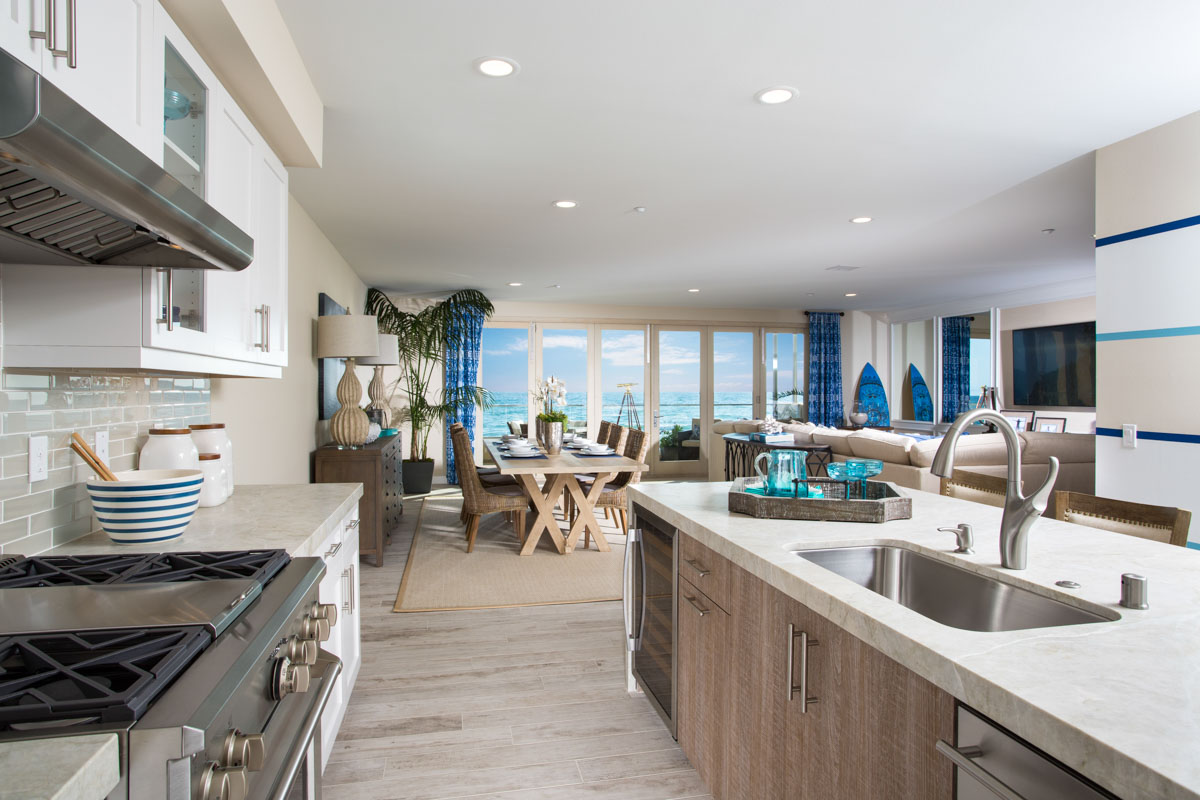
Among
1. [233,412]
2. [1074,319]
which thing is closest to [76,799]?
[233,412]

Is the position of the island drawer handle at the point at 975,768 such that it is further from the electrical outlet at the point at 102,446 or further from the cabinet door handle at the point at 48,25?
the electrical outlet at the point at 102,446

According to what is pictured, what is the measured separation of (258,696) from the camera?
1129 millimetres

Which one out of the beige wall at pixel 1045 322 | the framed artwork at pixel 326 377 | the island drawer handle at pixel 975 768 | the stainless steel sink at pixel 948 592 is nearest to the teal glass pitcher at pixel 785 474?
the stainless steel sink at pixel 948 592

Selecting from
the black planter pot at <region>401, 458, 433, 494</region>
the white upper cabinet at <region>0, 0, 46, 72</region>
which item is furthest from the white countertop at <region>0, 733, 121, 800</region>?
the black planter pot at <region>401, 458, 433, 494</region>

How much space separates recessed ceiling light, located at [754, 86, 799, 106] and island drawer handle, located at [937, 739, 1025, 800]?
2.44m

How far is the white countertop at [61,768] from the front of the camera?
654 millimetres

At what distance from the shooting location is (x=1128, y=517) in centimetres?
206

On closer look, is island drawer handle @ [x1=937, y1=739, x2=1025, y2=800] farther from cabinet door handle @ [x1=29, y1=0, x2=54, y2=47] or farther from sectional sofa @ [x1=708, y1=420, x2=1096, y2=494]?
sectional sofa @ [x1=708, y1=420, x2=1096, y2=494]

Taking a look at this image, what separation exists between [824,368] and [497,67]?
828cm

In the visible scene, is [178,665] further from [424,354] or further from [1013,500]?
[424,354]

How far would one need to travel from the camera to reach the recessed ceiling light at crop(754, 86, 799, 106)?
2.70 m

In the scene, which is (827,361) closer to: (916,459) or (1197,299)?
(916,459)

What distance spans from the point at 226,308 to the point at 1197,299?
390cm

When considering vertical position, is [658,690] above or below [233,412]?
below
